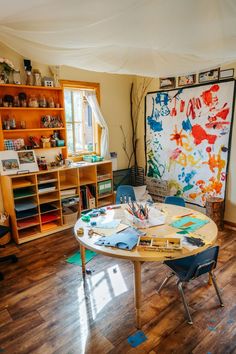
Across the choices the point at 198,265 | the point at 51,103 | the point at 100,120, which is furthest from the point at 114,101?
the point at 198,265

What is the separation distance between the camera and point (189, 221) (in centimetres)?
218

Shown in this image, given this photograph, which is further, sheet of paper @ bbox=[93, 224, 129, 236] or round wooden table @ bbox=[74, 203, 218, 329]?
sheet of paper @ bbox=[93, 224, 129, 236]

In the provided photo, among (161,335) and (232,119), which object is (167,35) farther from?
(161,335)

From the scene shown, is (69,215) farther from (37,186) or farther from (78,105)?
(78,105)

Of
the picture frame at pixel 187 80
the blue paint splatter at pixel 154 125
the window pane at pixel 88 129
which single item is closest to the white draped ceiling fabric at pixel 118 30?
the picture frame at pixel 187 80

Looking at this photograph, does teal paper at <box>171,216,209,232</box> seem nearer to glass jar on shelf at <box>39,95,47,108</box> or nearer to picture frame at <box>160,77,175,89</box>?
glass jar on shelf at <box>39,95,47,108</box>

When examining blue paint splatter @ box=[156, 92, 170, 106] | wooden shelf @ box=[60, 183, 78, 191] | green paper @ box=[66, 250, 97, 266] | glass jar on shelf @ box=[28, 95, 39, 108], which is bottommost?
green paper @ box=[66, 250, 97, 266]

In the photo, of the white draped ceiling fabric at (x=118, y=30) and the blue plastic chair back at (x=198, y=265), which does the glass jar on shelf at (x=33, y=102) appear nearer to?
the white draped ceiling fabric at (x=118, y=30)

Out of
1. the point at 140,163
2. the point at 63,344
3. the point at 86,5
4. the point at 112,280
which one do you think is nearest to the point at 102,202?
the point at 140,163

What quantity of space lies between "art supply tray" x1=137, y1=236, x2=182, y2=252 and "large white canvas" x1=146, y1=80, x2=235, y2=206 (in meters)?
2.12

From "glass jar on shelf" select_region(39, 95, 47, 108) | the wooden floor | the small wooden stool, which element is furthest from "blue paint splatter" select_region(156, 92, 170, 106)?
the wooden floor

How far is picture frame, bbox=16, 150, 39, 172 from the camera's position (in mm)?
3240

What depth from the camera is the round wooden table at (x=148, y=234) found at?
1.65 meters

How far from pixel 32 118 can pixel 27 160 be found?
0.64m
